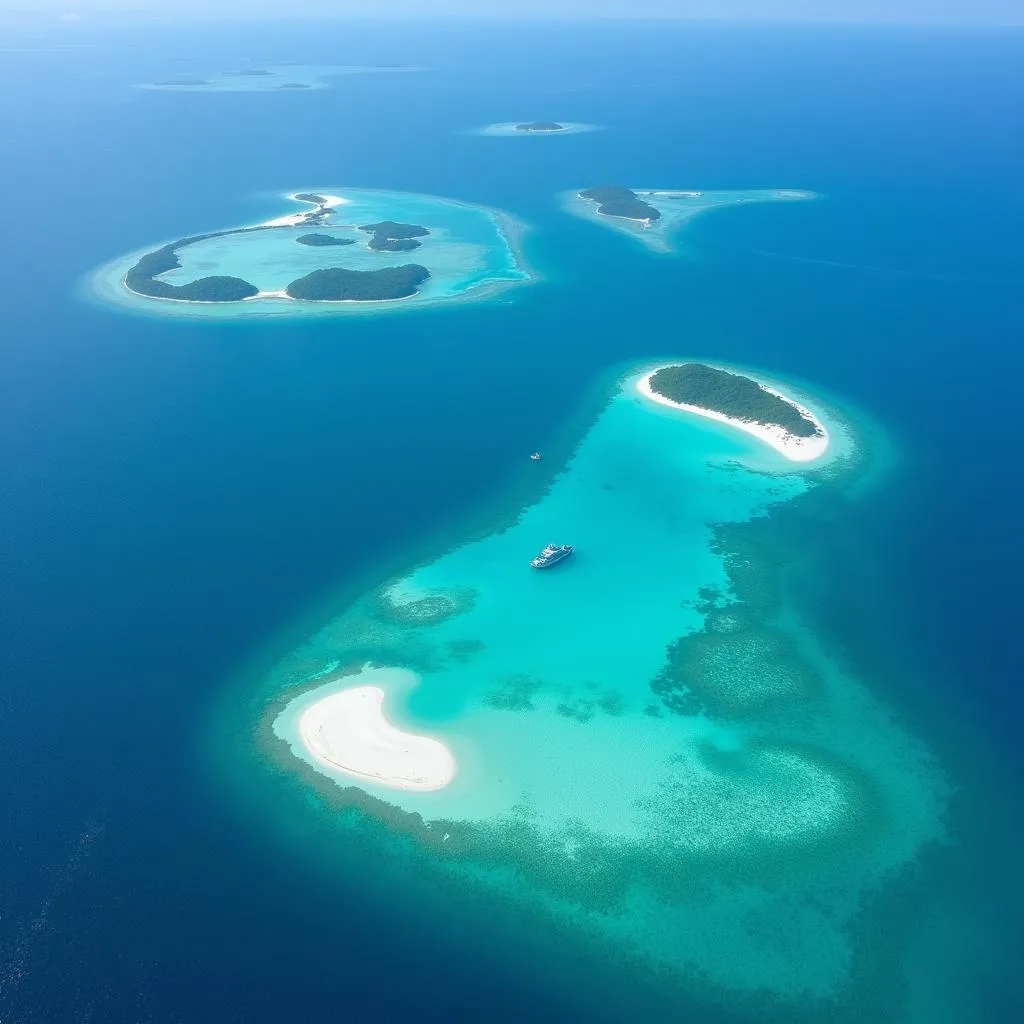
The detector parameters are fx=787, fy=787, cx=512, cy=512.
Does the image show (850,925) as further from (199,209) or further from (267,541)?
(199,209)

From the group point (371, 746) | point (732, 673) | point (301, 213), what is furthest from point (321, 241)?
point (732, 673)

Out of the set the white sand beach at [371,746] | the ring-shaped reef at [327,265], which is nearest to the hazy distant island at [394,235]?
the ring-shaped reef at [327,265]

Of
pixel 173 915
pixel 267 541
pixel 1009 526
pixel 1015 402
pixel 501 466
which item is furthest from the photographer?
pixel 1015 402

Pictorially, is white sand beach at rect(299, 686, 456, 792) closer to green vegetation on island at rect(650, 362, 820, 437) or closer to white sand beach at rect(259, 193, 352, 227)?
green vegetation on island at rect(650, 362, 820, 437)

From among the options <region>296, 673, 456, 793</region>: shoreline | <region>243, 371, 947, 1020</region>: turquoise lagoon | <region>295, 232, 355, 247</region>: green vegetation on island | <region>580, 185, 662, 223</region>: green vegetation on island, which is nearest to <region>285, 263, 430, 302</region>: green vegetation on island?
<region>295, 232, 355, 247</region>: green vegetation on island

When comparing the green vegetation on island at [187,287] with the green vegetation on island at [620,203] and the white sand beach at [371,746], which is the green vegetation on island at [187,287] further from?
the white sand beach at [371,746]

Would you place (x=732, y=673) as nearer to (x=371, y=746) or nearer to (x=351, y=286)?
(x=371, y=746)

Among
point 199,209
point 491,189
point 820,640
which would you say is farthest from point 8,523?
point 491,189
